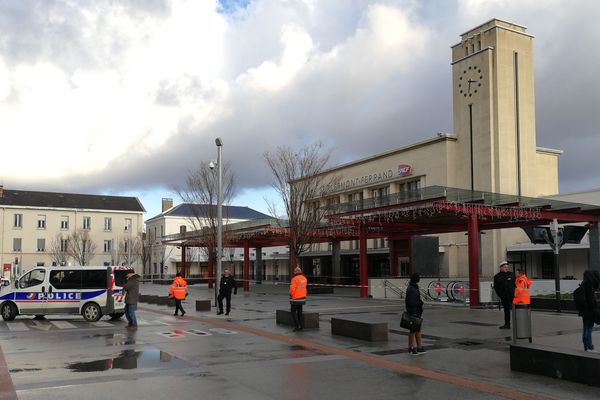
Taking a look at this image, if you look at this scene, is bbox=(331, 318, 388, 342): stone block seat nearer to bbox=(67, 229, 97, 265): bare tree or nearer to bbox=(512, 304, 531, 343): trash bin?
bbox=(512, 304, 531, 343): trash bin

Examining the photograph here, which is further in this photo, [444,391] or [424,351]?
[424,351]

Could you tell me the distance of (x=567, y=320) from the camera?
56.8ft

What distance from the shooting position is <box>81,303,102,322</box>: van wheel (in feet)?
63.0

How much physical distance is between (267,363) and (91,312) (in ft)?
35.7

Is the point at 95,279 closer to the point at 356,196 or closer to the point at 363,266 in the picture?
the point at 363,266

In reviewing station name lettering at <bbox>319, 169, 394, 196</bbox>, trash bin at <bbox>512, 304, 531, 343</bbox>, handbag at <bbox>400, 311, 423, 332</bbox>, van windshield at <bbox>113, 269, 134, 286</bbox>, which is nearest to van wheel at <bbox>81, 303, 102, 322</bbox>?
van windshield at <bbox>113, 269, 134, 286</bbox>

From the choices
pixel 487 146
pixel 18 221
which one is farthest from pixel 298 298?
pixel 18 221

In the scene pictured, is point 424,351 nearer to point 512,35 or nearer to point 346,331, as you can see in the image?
point 346,331

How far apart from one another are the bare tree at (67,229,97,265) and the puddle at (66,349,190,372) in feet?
209

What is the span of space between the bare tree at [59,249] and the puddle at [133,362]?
6666 cm

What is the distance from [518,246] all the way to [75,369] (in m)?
39.1

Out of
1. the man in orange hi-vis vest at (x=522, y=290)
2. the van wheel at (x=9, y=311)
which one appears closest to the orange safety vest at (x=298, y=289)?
the man in orange hi-vis vest at (x=522, y=290)

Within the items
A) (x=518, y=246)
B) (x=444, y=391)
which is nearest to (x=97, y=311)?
(x=444, y=391)

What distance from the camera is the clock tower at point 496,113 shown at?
45312 mm
